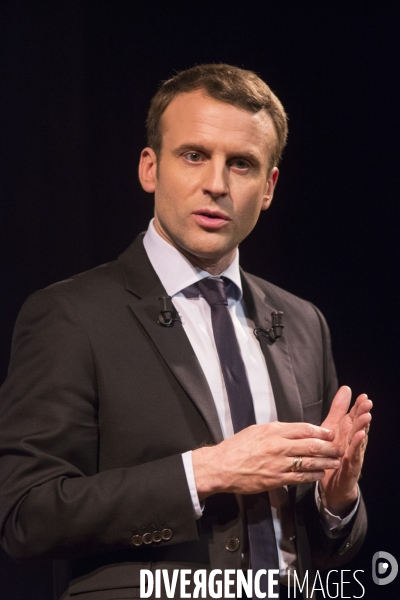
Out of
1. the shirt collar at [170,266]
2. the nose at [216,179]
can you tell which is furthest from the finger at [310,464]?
the nose at [216,179]

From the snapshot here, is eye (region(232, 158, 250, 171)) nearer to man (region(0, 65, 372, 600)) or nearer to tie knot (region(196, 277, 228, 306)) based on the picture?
man (region(0, 65, 372, 600))

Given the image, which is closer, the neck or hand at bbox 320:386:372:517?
hand at bbox 320:386:372:517

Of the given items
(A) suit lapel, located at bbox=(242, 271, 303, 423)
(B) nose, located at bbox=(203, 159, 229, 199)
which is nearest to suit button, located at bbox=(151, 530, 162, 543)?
(A) suit lapel, located at bbox=(242, 271, 303, 423)

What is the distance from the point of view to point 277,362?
7.75 ft

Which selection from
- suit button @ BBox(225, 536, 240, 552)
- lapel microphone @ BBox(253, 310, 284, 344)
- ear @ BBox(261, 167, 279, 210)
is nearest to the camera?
suit button @ BBox(225, 536, 240, 552)

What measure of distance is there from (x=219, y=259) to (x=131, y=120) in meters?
0.84

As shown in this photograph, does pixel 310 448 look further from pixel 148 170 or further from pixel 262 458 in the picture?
pixel 148 170

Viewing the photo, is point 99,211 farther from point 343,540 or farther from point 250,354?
point 343,540

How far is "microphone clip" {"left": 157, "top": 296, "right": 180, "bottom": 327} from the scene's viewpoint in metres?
2.18

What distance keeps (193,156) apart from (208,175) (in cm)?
9

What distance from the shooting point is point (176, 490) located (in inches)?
75.5

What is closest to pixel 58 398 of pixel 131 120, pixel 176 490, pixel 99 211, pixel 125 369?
pixel 125 369

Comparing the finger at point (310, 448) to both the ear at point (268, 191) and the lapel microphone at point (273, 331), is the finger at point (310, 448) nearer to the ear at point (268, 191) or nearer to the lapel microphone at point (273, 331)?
the lapel microphone at point (273, 331)

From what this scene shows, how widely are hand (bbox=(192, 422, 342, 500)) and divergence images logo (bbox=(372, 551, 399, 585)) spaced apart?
125 cm
